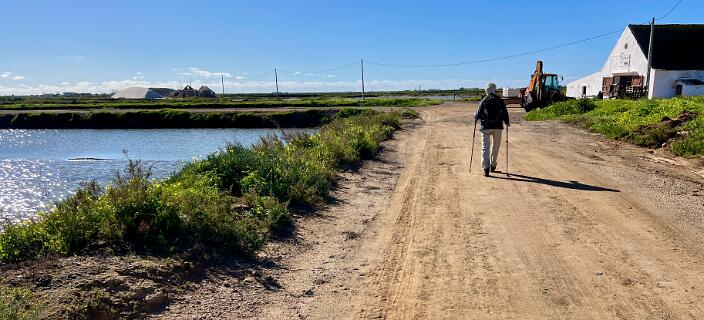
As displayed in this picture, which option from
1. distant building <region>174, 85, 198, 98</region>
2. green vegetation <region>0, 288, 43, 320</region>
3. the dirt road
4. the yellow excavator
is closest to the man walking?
the dirt road

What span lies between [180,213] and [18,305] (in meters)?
2.29

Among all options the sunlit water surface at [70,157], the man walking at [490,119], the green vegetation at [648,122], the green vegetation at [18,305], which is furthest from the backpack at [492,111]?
the green vegetation at [18,305]

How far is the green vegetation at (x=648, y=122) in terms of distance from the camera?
12859 mm

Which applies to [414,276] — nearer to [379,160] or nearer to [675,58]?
[379,160]

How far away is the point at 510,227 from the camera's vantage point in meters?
6.53

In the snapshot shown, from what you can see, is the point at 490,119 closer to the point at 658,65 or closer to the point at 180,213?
the point at 180,213

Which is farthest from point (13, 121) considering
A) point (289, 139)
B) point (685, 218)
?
point (685, 218)

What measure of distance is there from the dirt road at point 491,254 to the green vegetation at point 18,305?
1004 millimetres

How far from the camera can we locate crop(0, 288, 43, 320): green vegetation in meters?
3.43

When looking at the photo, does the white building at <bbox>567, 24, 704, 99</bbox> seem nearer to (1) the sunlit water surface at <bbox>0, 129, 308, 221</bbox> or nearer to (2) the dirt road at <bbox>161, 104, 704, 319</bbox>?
(1) the sunlit water surface at <bbox>0, 129, 308, 221</bbox>

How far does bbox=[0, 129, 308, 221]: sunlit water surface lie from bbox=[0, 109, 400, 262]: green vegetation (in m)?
0.97

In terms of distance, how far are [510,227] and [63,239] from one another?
16.7 ft

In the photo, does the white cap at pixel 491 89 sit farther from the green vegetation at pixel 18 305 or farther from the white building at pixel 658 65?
the white building at pixel 658 65

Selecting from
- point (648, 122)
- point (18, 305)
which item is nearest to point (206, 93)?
point (648, 122)
